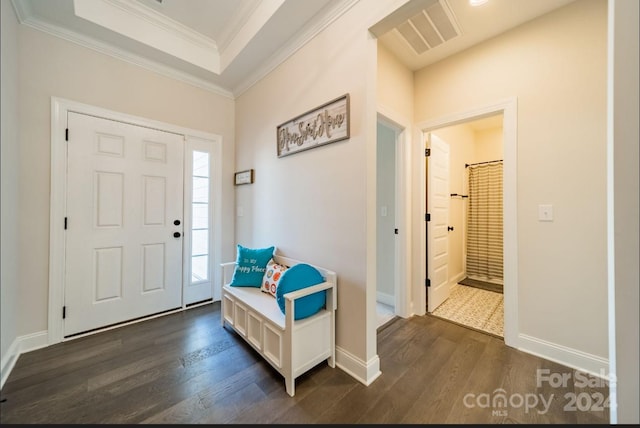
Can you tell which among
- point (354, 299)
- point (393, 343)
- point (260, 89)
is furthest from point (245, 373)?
point (260, 89)

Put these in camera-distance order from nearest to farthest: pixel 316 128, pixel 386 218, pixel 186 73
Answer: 1. pixel 316 128
2. pixel 186 73
3. pixel 386 218

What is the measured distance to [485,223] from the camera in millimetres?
3965

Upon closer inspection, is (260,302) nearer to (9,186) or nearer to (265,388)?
(265,388)

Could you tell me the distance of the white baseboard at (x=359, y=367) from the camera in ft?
5.20

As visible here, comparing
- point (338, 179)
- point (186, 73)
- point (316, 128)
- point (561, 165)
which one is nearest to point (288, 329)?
point (338, 179)

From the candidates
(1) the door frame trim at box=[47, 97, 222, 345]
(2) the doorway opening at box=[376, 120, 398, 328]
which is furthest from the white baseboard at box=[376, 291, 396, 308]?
(1) the door frame trim at box=[47, 97, 222, 345]

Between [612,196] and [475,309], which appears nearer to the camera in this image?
[612,196]

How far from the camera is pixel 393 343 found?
207cm

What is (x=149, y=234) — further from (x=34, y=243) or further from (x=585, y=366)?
(x=585, y=366)

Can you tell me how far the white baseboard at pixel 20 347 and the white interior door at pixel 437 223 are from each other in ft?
11.7

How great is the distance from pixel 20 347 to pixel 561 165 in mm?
4456

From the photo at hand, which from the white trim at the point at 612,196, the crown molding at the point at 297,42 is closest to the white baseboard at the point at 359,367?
the white trim at the point at 612,196

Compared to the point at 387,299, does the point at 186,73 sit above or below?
above

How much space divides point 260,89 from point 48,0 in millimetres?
1652
